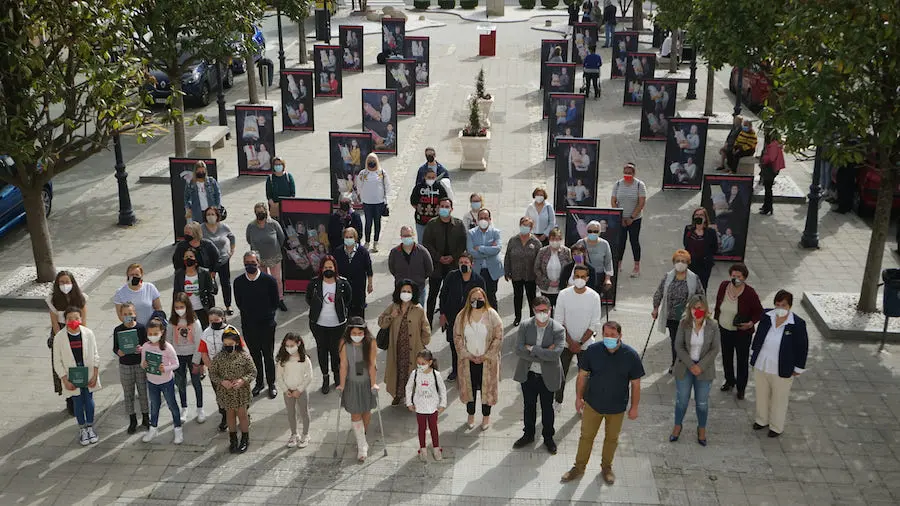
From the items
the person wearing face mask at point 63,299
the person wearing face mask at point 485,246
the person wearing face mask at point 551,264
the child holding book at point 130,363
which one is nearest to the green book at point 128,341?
the child holding book at point 130,363

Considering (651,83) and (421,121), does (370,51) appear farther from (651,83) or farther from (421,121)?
(651,83)

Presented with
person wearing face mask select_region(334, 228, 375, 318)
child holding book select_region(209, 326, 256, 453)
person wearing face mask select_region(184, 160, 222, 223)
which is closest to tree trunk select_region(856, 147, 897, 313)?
person wearing face mask select_region(334, 228, 375, 318)

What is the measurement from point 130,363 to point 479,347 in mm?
3772

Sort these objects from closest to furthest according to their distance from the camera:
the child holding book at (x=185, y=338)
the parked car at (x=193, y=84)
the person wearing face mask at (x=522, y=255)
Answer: the child holding book at (x=185, y=338) < the person wearing face mask at (x=522, y=255) < the parked car at (x=193, y=84)

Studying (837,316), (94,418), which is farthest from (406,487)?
(837,316)

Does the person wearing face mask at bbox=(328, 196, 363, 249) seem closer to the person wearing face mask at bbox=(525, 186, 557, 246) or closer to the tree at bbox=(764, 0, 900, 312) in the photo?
the person wearing face mask at bbox=(525, 186, 557, 246)

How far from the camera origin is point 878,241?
13.5m

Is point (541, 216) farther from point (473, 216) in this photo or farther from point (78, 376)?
point (78, 376)

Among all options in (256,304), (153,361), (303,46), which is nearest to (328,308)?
(256,304)

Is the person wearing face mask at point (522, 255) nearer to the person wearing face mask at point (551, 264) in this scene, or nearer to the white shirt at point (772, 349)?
the person wearing face mask at point (551, 264)

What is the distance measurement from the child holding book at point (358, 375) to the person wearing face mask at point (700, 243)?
16.8ft

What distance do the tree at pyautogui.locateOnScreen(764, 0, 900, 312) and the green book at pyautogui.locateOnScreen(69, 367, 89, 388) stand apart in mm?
8815

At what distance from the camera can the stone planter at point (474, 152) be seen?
2092cm

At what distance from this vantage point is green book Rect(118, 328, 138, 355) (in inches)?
410
